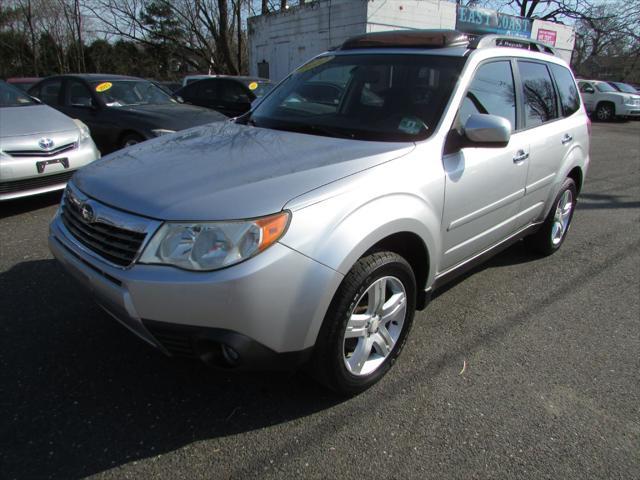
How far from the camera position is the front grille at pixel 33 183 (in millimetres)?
4836

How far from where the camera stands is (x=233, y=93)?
9.99m

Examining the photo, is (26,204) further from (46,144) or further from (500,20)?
(500,20)

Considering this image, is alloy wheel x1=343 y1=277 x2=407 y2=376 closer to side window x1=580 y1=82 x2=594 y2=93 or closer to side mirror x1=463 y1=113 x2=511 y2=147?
side mirror x1=463 y1=113 x2=511 y2=147

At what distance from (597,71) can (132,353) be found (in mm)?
49676

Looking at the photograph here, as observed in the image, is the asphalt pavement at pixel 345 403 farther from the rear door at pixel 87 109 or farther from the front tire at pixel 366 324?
the rear door at pixel 87 109

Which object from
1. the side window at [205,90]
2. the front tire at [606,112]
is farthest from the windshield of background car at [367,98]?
the front tire at [606,112]

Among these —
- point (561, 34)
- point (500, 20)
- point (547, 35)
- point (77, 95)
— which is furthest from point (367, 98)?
point (561, 34)

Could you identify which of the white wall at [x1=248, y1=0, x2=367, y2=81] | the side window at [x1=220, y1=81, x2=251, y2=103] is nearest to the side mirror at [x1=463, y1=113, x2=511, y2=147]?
the side window at [x1=220, y1=81, x2=251, y2=103]

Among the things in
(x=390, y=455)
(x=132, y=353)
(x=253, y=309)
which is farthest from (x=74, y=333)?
(x=390, y=455)

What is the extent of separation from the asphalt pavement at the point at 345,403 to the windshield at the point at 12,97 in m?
3.31

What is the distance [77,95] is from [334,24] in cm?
986

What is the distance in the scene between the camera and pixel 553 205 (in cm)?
411

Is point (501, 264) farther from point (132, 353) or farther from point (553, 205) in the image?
point (132, 353)

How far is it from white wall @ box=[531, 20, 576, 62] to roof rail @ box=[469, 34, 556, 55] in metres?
17.4
